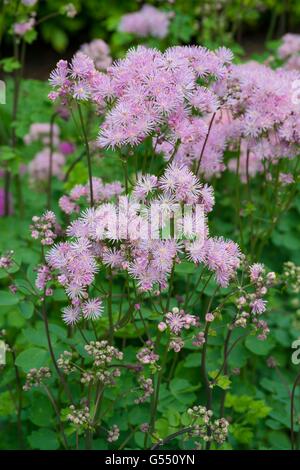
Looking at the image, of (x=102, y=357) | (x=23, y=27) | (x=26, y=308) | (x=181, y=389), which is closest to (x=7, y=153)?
(x=23, y=27)

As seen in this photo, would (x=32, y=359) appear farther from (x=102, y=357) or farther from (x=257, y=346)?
(x=257, y=346)

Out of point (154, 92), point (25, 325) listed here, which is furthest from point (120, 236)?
point (25, 325)

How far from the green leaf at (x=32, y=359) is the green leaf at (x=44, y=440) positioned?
0.91 ft

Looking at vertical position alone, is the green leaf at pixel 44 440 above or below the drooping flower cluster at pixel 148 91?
below

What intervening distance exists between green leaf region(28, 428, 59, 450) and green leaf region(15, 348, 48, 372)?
0.28m

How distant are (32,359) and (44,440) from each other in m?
0.32

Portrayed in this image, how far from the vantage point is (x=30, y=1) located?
2871mm

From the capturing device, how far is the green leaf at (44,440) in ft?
6.84

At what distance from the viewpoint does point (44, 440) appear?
210cm

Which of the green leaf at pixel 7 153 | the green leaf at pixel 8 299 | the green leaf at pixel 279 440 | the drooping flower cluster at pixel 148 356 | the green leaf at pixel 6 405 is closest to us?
the drooping flower cluster at pixel 148 356

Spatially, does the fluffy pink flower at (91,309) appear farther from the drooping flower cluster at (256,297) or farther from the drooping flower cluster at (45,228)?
the drooping flower cluster at (256,297)

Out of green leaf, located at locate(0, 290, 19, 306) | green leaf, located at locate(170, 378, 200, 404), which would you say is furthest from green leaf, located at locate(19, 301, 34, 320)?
green leaf, located at locate(170, 378, 200, 404)

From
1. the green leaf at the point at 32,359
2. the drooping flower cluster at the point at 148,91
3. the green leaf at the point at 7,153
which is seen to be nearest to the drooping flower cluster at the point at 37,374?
the green leaf at the point at 32,359

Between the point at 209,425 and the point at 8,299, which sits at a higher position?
the point at 8,299
